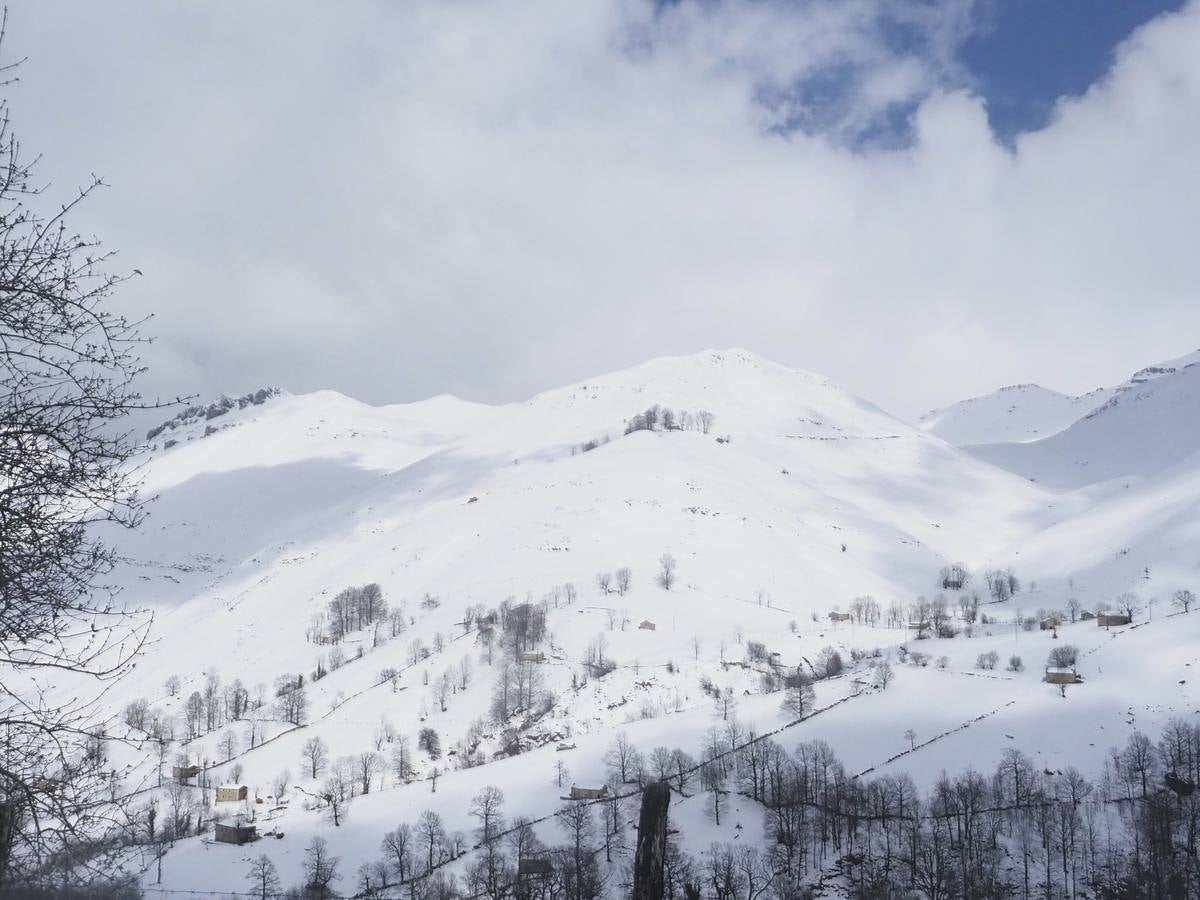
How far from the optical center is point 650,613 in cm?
10781

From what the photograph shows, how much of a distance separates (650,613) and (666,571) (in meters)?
14.5

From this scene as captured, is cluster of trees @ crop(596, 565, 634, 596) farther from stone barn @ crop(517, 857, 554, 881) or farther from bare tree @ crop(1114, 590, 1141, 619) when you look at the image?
bare tree @ crop(1114, 590, 1141, 619)

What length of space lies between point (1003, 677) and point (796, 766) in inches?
1154

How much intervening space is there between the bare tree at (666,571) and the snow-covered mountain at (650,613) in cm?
98

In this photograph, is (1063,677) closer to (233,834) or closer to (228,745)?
(233,834)

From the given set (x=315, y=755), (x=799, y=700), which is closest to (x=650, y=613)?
(x=799, y=700)

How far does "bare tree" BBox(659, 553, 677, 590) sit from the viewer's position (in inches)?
4669

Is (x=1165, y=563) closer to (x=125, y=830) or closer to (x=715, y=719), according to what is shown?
(x=715, y=719)

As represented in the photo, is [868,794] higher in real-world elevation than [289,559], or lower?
lower

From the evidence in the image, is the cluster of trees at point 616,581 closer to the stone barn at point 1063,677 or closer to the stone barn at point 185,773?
the stone barn at point 1063,677

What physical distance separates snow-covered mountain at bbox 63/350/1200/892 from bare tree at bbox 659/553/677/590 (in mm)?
983

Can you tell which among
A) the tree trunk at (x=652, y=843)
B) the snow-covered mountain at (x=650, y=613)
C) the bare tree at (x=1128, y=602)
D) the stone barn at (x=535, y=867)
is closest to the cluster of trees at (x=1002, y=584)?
the snow-covered mountain at (x=650, y=613)

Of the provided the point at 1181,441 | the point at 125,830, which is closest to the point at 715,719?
the point at 125,830

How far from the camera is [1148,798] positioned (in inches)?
2432
